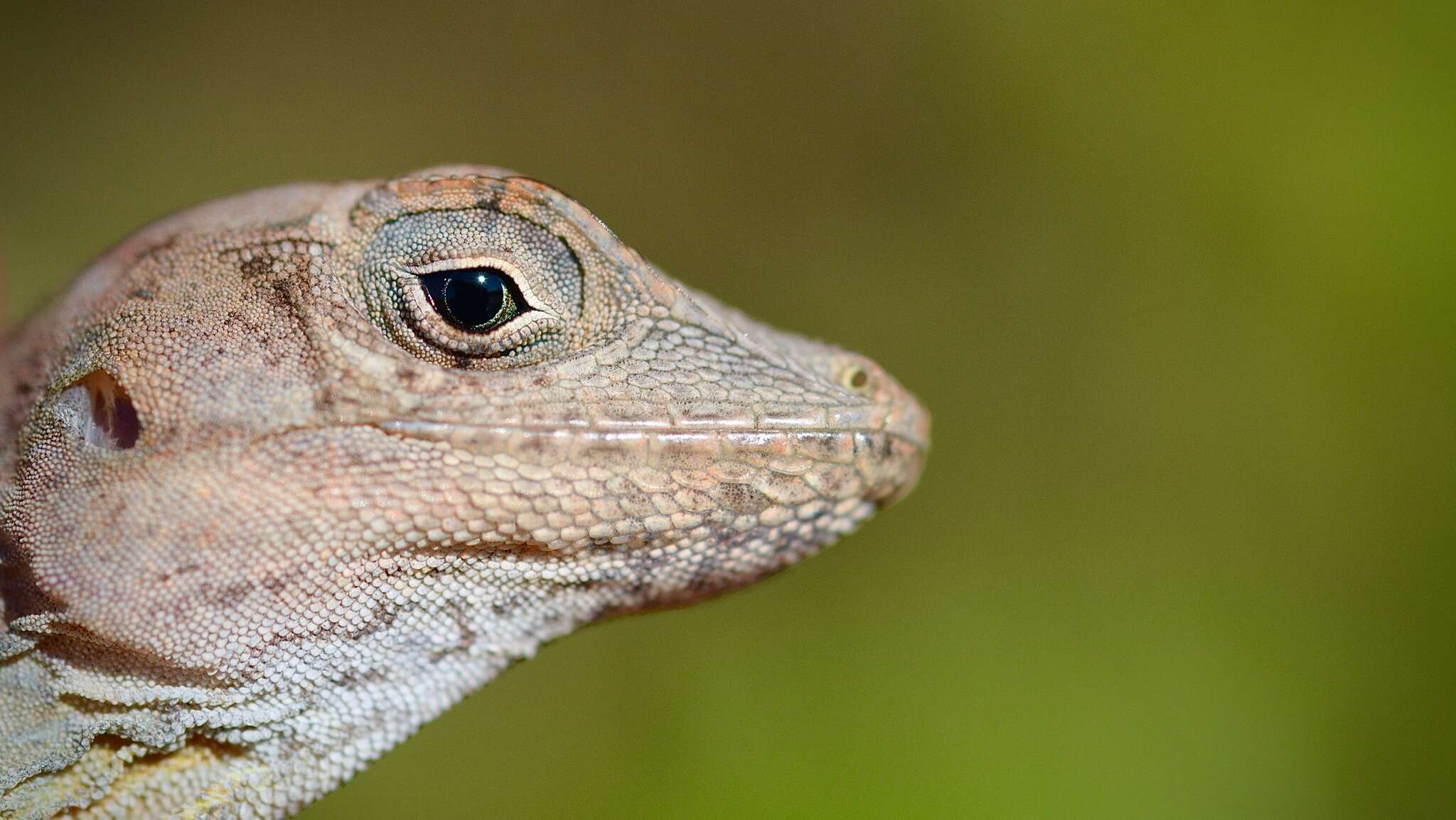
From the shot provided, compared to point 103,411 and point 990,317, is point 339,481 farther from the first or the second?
point 990,317

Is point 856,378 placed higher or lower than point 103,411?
lower

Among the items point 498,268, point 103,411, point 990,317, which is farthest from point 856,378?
A: point 990,317

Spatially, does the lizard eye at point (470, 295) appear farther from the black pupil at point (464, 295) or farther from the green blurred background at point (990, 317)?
the green blurred background at point (990, 317)

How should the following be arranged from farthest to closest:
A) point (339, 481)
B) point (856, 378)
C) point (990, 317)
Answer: point (990, 317) → point (856, 378) → point (339, 481)

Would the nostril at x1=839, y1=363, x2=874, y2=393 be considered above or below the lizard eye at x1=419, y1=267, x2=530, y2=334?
below

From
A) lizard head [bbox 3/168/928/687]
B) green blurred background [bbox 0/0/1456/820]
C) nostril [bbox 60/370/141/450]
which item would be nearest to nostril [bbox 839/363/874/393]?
lizard head [bbox 3/168/928/687]

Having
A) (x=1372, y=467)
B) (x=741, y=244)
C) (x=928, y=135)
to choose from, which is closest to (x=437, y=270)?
(x=741, y=244)

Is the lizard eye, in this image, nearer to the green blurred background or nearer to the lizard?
the lizard
